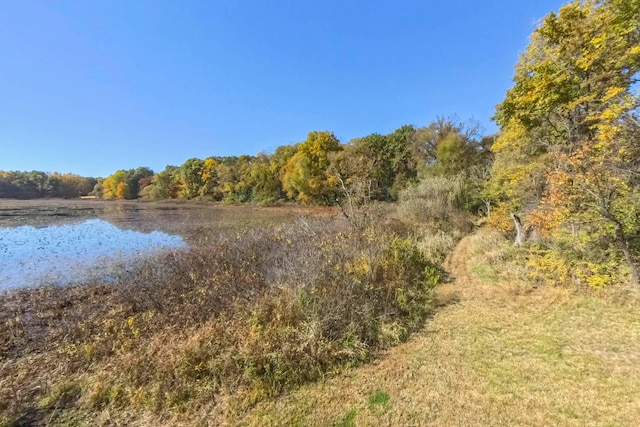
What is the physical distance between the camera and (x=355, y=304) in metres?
5.02

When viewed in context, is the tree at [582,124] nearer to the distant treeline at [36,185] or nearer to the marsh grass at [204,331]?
the marsh grass at [204,331]

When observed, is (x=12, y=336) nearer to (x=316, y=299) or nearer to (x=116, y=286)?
(x=116, y=286)

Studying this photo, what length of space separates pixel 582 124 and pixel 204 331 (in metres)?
10.4

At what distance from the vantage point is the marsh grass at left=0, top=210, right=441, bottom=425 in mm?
3490

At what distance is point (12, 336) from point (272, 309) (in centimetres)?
515

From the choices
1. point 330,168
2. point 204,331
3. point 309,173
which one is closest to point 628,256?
point 204,331

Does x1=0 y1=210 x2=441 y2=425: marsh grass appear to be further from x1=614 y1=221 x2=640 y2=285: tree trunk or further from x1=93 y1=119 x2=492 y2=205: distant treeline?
x1=93 y1=119 x2=492 y2=205: distant treeline

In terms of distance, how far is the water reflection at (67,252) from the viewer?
8.77m

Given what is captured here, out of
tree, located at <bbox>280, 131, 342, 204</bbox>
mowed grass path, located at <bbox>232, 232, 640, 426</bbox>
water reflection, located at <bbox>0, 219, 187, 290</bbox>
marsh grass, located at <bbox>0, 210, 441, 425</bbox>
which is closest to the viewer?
mowed grass path, located at <bbox>232, 232, 640, 426</bbox>

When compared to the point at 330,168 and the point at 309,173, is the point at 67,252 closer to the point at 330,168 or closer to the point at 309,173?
the point at 330,168

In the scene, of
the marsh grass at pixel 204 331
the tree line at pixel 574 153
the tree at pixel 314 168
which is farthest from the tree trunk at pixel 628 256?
the tree at pixel 314 168

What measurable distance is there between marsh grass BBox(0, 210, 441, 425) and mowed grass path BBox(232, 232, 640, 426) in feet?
1.24

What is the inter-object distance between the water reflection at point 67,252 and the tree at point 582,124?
12.6m

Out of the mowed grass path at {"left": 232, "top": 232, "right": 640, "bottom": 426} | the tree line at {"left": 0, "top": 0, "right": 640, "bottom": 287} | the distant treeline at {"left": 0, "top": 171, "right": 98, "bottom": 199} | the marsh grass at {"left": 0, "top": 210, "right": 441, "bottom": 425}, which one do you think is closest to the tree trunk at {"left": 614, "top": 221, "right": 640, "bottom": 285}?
the tree line at {"left": 0, "top": 0, "right": 640, "bottom": 287}
